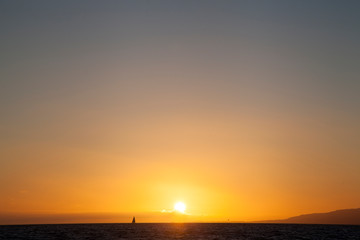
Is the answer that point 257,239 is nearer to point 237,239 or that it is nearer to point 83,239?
point 237,239

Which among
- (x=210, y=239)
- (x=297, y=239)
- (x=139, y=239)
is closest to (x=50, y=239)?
(x=139, y=239)

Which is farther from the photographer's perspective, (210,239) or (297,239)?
(297,239)

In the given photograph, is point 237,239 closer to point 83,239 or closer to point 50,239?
point 83,239

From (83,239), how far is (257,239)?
48.2 meters

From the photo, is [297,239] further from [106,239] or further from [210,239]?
[106,239]

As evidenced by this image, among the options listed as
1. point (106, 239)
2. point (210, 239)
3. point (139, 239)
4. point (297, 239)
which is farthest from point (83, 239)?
point (297, 239)

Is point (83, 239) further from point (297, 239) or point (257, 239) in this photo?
point (297, 239)

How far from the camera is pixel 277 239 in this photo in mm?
100562

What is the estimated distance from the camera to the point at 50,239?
98438 millimetres

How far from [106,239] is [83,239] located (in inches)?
252

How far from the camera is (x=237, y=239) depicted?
322 ft

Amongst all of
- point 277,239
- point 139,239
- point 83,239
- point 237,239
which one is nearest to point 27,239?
point 83,239

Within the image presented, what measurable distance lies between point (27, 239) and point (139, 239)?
3067cm

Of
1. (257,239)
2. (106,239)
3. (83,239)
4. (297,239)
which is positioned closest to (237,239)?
(257,239)
